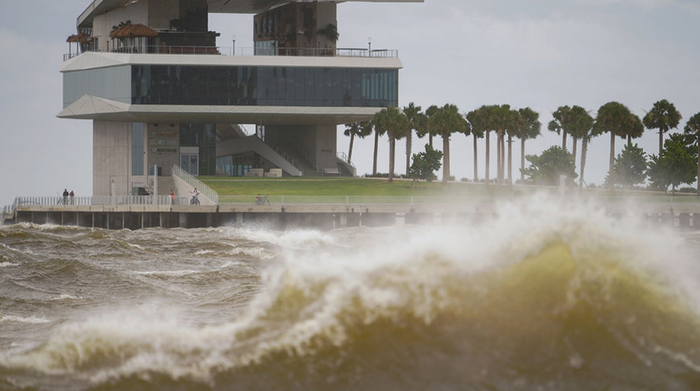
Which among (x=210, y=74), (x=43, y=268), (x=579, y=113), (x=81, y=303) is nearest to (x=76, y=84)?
(x=210, y=74)

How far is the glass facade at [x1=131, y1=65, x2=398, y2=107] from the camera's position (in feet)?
239

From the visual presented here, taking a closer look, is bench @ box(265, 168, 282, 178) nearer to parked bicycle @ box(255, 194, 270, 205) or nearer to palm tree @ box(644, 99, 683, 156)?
parked bicycle @ box(255, 194, 270, 205)

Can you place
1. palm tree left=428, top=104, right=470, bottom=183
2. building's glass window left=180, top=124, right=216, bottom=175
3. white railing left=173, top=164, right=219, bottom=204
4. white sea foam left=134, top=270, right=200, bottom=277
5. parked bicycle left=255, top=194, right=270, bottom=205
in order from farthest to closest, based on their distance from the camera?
palm tree left=428, top=104, right=470, bottom=183 → building's glass window left=180, top=124, right=216, bottom=175 → white railing left=173, top=164, right=219, bottom=204 → parked bicycle left=255, top=194, right=270, bottom=205 → white sea foam left=134, top=270, right=200, bottom=277

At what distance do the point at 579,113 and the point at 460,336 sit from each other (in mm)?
84139

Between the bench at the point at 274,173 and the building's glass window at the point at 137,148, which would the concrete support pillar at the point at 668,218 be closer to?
the bench at the point at 274,173

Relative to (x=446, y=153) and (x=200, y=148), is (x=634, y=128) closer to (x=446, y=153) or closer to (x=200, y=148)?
(x=446, y=153)

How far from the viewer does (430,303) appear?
9.19 meters

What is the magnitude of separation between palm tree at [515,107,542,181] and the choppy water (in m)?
77.9

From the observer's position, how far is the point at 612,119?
83812 millimetres

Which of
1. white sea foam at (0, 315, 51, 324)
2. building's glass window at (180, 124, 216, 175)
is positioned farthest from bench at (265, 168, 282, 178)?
white sea foam at (0, 315, 51, 324)

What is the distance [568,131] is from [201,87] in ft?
127

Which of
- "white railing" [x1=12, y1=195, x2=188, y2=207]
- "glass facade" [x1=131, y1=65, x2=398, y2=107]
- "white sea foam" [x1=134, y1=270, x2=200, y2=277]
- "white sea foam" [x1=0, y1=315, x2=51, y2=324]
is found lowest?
"white sea foam" [x1=134, y1=270, x2=200, y2=277]

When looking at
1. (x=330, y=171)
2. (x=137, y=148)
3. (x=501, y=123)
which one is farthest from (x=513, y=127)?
(x=137, y=148)

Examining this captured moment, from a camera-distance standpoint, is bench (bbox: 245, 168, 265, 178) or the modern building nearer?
the modern building
